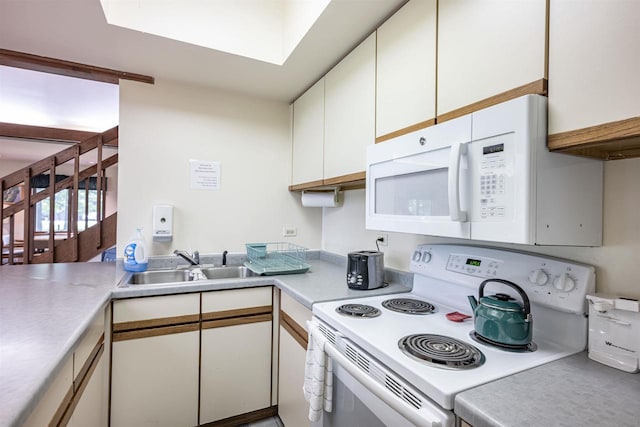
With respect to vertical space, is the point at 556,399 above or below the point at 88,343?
above

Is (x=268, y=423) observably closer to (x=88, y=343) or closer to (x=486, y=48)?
(x=88, y=343)

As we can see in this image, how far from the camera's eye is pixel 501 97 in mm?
919

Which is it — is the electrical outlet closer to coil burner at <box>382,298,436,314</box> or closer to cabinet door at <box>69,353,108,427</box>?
coil burner at <box>382,298,436,314</box>

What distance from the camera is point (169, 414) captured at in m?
1.69

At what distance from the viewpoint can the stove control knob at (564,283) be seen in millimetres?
944

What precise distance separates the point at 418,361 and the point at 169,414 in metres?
1.55

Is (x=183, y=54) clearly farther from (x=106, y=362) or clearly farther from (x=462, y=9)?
(x=106, y=362)

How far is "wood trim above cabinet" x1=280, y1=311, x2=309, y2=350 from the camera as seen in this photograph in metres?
1.55

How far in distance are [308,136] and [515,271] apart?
1585 mm

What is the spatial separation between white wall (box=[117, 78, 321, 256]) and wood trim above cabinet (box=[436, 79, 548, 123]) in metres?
1.68

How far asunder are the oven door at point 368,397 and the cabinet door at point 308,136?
3.88 feet

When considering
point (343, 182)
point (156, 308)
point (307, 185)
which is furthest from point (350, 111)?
point (156, 308)

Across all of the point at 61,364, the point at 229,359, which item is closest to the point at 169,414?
the point at 229,359

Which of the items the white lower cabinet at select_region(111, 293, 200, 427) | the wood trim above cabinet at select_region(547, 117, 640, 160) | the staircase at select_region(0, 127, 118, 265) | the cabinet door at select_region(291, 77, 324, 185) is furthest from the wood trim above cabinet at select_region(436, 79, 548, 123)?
the staircase at select_region(0, 127, 118, 265)
